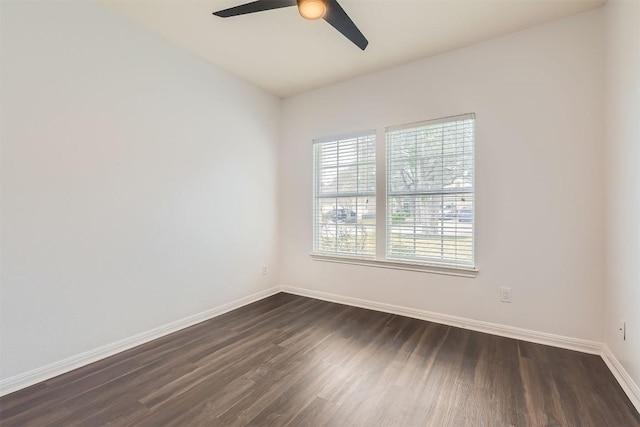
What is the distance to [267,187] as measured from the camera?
12.7 ft

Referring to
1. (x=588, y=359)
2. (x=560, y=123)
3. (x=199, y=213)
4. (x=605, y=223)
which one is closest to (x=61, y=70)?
(x=199, y=213)

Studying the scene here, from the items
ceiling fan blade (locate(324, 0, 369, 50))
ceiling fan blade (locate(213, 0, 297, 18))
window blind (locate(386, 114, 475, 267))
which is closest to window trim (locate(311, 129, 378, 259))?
window blind (locate(386, 114, 475, 267))

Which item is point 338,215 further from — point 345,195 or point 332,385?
point 332,385

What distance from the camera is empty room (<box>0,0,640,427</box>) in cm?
180

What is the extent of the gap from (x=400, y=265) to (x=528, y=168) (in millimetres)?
1507

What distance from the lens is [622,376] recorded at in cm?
187

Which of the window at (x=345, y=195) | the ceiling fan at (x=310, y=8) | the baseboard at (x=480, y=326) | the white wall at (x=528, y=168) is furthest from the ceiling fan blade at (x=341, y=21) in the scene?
the baseboard at (x=480, y=326)

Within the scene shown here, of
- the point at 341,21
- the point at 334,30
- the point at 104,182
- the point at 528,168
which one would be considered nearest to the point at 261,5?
the point at 341,21

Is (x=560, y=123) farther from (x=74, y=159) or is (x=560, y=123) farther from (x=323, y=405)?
(x=74, y=159)

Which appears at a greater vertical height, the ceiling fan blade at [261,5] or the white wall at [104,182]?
the ceiling fan blade at [261,5]

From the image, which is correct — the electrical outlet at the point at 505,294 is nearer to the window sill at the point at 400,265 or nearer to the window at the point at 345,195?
the window sill at the point at 400,265

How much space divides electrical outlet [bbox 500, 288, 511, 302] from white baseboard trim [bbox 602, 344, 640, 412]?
684 mm

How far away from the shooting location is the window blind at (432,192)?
2.80 metres

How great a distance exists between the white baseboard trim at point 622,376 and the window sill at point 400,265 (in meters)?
1.02
